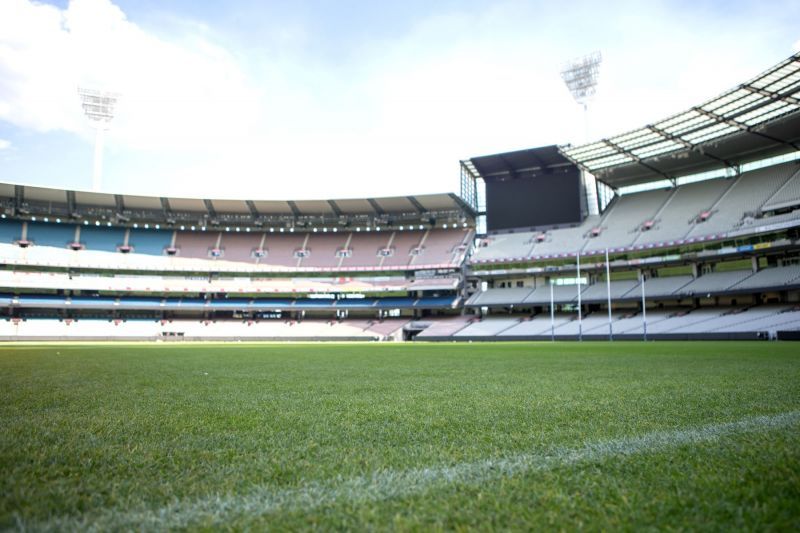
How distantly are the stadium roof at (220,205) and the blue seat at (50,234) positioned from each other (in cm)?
195

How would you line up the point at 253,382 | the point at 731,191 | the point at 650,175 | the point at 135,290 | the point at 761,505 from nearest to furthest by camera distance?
the point at 761,505
the point at 253,382
the point at 731,191
the point at 650,175
the point at 135,290

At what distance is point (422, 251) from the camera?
61.5 meters

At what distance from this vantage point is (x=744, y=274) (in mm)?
40125

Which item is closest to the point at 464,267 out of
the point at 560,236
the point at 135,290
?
the point at 560,236

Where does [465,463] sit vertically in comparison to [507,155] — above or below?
below

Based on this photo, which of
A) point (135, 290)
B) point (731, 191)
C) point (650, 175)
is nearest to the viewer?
point (731, 191)

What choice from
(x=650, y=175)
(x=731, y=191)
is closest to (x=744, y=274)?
(x=731, y=191)

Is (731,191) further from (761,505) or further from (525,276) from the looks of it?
(761,505)

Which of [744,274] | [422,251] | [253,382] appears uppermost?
[422,251]

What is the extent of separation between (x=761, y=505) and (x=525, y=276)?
2138 inches

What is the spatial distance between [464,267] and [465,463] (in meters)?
56.0

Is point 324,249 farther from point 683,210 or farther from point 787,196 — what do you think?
point 787,196

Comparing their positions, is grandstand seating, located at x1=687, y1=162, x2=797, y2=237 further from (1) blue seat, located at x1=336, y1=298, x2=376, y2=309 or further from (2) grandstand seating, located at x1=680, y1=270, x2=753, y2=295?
(1) blue seat, located at x1=336, y1=298, x2=376, y2=309

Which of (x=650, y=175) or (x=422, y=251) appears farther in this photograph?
(x=422, y=251)
